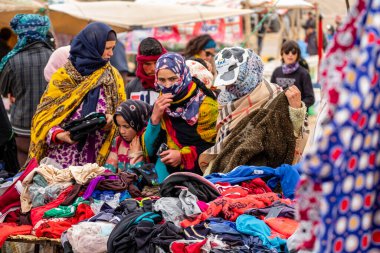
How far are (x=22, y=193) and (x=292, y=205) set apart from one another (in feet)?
5.44

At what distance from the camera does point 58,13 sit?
34.7 feet

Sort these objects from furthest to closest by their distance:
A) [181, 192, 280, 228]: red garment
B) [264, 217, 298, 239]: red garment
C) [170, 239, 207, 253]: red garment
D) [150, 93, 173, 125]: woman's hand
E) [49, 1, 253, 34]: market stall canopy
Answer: [49, 1, 253, 34]: market stall canopy → [150, 93, 173, 125]: woman's hand → [181, 192, 280, 228]: red garment → [264, 217, 298, 239]: red garment → [170, 239, 207, 253]: red garment

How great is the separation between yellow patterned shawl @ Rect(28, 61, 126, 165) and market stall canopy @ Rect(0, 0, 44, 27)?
3.86m

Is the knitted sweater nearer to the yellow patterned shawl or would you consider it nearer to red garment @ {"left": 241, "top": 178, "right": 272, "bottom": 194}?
red garment @ {"left": 241, "top": 178, "right": 272, "bottom": 194}

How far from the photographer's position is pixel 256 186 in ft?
15.3

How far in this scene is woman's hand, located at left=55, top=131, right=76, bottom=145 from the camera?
18.5 ft

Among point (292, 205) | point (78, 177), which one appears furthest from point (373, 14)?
point (78, 177)

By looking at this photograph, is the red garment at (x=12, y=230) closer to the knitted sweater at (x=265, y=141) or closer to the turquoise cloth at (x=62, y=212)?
the turquoise cloth at (x=62, y=212)

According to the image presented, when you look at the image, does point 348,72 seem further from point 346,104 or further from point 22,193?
point 22,193

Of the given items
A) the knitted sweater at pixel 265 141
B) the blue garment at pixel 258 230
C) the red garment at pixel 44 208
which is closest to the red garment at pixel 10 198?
the red garment at pixel 44 208

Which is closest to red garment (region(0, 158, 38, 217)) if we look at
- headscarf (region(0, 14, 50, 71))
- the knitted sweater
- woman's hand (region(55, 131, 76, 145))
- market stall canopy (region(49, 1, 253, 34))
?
woman's hand (region(55, 131, 76, 145))

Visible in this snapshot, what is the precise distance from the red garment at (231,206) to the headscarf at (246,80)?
1.02 metres

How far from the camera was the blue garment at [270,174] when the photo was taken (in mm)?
4602

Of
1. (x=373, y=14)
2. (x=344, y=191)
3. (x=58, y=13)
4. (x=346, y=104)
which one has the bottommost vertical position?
(x=58, y=13)
